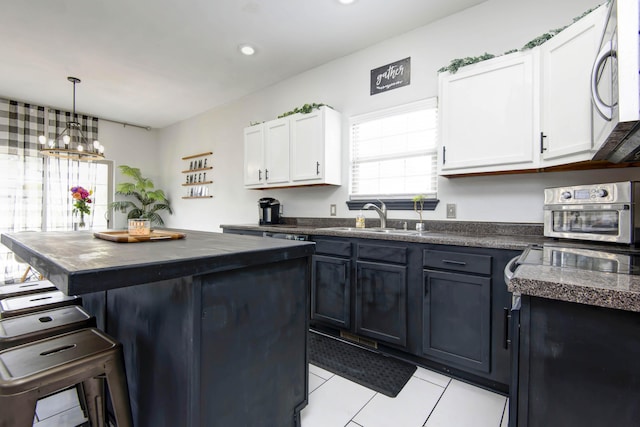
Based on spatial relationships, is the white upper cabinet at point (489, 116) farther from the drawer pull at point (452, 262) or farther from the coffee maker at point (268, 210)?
the coffee maker at point (268, 210)

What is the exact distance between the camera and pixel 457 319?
1954 mm

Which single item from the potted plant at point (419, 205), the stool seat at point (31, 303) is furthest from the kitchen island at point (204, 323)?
the potted plant at point (419, 205)

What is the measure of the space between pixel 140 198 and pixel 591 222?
21.7ft

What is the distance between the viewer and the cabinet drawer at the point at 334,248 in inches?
98.0

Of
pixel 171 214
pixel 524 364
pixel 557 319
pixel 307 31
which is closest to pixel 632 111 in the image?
pixel 557 319

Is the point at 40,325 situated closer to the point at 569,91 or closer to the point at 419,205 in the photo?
the point at 419,205

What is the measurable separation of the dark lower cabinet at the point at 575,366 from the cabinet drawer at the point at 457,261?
1.09 metres

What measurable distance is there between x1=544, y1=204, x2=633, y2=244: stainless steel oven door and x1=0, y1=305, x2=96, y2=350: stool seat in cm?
271

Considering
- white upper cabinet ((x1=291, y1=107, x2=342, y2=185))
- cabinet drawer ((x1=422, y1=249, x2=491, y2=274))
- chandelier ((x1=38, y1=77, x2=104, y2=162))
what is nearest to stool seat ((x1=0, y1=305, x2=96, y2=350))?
cabinet drawer ((x1=422, y1=249, x2=491, y2=274))

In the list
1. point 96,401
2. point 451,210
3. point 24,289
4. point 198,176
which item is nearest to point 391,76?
point 451,210

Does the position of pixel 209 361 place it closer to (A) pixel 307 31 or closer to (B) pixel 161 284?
(B) pixel 161 284

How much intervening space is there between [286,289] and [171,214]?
215 inches

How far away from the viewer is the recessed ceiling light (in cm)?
317

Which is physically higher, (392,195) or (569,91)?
(569,91)
